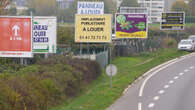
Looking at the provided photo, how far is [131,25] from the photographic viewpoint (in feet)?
133

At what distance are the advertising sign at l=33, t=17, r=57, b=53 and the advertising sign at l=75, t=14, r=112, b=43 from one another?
6518 mm

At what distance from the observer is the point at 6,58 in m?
26.5

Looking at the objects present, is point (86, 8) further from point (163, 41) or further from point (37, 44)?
point (163, 41)

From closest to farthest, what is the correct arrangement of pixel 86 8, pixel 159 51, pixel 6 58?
pixel 6 58 → pixel 86 8 → pixel 159 51

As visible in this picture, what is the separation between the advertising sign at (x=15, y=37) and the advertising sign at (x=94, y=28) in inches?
325

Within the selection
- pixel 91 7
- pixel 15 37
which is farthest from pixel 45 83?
pixel 91 7

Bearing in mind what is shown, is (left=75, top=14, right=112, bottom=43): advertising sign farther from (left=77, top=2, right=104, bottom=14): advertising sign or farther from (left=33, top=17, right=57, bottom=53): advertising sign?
(left=33, top=17, right=57, bottom=53): advertising sign

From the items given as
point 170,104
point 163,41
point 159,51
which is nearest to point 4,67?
point 170,104

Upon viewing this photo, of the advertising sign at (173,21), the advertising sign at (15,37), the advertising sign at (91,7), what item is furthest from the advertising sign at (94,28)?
the advertising sign at (173,21)

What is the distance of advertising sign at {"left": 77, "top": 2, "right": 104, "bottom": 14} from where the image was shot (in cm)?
3456

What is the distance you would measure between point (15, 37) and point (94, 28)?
8.85 metres

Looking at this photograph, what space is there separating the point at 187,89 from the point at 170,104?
451 centimetres

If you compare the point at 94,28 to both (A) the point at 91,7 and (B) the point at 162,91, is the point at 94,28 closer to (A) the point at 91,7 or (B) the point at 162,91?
(A) the point at 91,7

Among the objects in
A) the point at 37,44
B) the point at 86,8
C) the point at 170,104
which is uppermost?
the point at 86,8
